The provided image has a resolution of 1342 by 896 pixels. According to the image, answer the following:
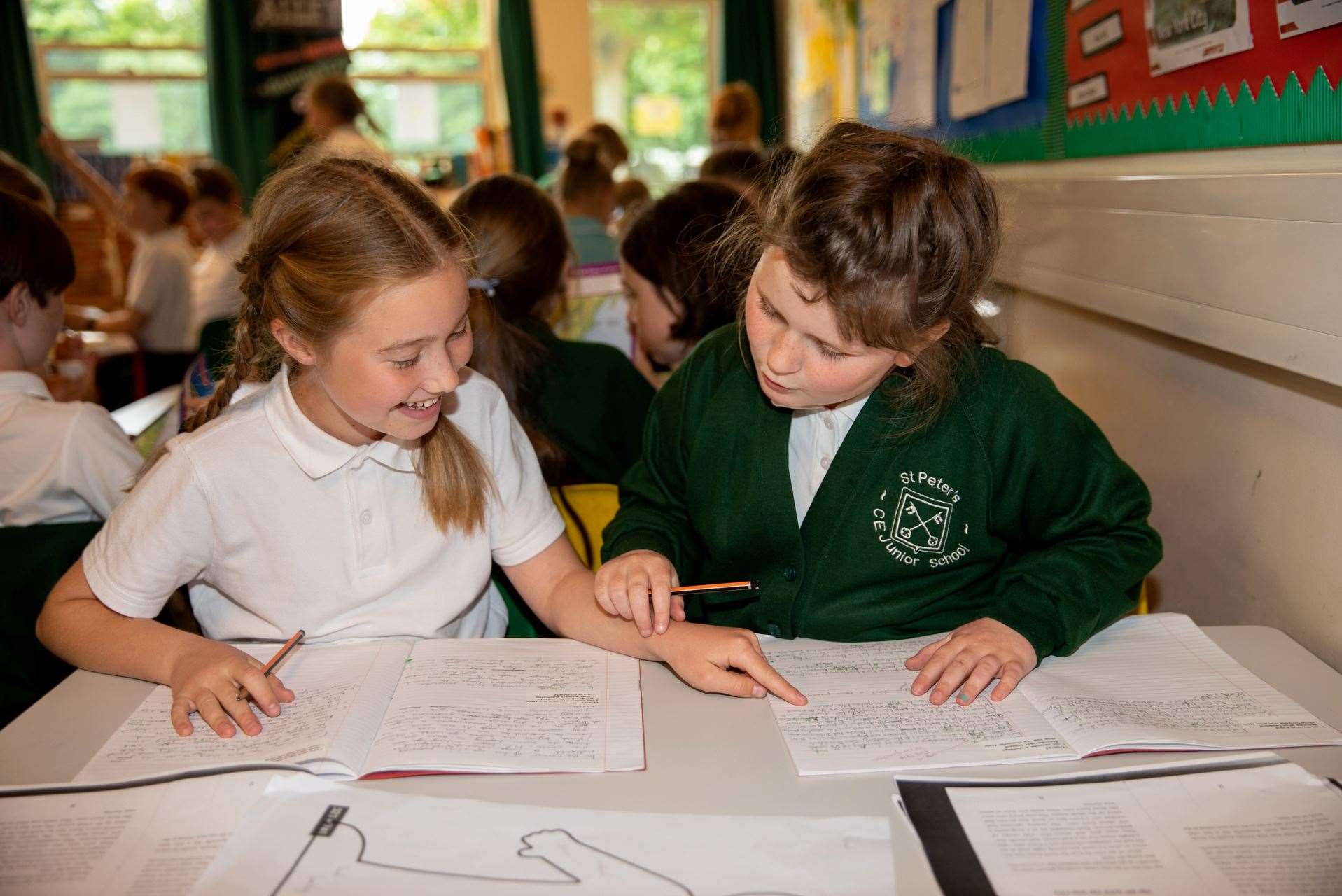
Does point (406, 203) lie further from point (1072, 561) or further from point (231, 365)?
point (1072, 561)

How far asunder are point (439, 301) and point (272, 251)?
0.20 meters

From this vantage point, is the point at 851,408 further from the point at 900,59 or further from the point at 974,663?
the point at 900,59

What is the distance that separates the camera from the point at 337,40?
568 centimetres

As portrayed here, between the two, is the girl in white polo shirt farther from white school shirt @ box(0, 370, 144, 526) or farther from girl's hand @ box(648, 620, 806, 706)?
white school shirt @ box(0, 370, 144, 526)

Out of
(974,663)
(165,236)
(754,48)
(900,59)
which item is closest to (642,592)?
(974,663)

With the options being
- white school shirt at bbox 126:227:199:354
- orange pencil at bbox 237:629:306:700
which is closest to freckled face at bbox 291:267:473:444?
orange pencil at bbox 237:629:306:700

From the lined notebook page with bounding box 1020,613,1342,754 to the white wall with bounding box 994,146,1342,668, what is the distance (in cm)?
15

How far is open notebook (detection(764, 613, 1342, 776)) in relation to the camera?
2.65 ft

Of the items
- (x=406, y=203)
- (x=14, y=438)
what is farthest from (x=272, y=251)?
(x=14, y=438)

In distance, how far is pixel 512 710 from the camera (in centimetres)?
89

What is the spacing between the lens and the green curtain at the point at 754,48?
604 cm

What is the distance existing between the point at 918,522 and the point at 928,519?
0.04 ft

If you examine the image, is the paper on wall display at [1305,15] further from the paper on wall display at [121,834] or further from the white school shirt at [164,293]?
the white school shirt at [164,293]

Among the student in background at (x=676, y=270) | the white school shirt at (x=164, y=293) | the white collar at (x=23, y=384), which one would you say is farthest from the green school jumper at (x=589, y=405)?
the white school shirt at (x=164, y=293)
